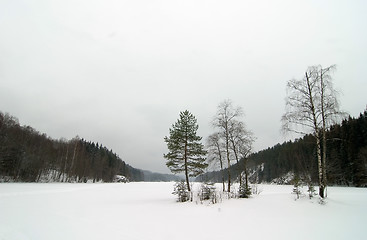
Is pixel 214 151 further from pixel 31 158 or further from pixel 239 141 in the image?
pixel 31 158

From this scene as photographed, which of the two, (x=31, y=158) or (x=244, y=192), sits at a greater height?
(x=31, y=158)

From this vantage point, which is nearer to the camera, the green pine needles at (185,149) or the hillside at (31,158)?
the green pine needles at (185,149)

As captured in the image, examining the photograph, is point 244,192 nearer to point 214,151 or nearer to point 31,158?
point 214,151

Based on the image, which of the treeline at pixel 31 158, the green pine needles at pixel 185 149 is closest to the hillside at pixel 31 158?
the treeline at pixel 31 158

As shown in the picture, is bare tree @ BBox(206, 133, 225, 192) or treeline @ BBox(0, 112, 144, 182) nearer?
bare tree @ BBox(206, 133, 225, 192)

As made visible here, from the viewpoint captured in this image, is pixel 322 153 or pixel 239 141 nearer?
pixel 239 141

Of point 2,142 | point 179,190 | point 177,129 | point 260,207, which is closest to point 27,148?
point 2,142

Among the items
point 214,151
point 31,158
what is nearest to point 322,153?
point 214,151

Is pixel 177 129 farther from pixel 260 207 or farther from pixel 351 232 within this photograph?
pixel 351 232

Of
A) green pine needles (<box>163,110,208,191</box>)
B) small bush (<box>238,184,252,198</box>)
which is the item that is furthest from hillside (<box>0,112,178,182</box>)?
small bush (<box>238,184,252,198</box>)

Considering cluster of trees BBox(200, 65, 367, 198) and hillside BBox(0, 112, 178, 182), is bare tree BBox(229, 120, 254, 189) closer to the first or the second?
cluster of trees BBox(200, 65, 367, 198)

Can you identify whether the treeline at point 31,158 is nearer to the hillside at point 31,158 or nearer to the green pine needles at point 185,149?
the hillside at point 31,158

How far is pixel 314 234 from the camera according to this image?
255 inches

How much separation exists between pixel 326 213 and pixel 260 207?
3.09 metres
